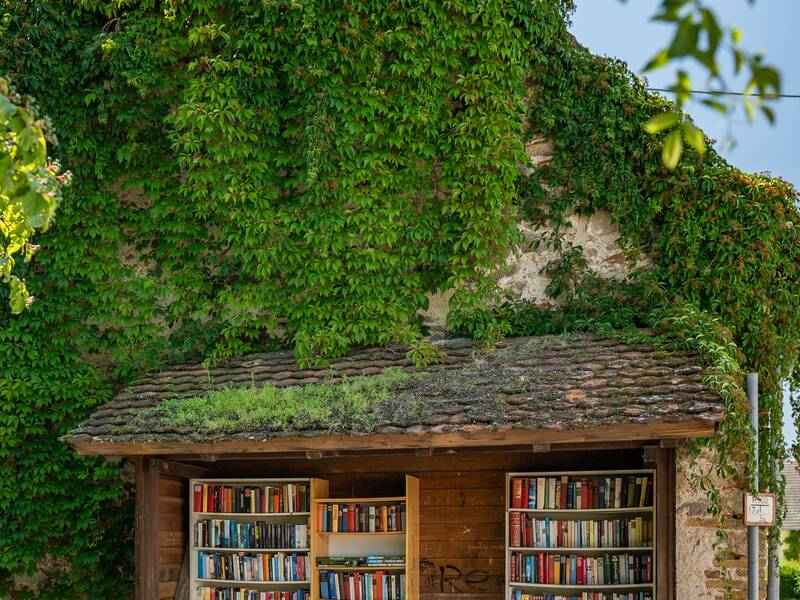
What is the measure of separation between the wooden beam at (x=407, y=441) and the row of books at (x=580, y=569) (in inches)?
41.0

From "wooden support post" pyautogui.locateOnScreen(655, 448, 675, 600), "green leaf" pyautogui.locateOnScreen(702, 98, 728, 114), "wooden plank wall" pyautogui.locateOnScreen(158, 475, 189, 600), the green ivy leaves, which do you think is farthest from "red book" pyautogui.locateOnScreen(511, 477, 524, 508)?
"green leaf" pyautogui.locateOnScreen(702, 98, 728, 114)

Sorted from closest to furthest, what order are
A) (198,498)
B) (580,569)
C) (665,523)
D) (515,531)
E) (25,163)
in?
(25,163) < (665,523) < (580,569) < (515,531) < (198,498)

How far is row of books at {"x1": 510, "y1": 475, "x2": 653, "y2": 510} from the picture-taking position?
721cm

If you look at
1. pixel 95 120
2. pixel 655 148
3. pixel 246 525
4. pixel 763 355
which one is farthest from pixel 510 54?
pixel 246 525

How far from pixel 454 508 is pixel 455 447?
1275 millimetres

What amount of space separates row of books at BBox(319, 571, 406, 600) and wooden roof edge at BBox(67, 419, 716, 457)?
1263mm

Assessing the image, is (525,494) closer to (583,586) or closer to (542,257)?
(583,586)

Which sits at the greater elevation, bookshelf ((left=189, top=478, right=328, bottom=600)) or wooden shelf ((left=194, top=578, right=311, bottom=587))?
bookshelf ((left=189, top=478, right=328, bottom=600))

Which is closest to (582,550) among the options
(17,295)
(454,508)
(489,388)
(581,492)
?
(581,492)

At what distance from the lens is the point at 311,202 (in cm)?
838

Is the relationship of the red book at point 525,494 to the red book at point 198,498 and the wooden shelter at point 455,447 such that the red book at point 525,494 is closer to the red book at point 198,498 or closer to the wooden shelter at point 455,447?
the wooden shelter at point 455,447

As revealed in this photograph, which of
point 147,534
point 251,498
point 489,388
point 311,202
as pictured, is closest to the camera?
point 489,388

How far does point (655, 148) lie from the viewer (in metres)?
8.09

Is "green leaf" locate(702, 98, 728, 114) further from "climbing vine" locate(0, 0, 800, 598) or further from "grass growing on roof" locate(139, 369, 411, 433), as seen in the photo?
"climbing vine" locate(0, 0, 800, 598)
